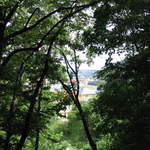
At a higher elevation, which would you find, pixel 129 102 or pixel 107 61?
pixel 107 61

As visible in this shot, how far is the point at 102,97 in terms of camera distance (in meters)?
8.87

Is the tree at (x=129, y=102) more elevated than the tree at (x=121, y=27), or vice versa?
the tree at (x=121, y=27)

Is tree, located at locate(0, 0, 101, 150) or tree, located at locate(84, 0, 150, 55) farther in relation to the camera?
tree, located at locate(0, 0, 101, 150)

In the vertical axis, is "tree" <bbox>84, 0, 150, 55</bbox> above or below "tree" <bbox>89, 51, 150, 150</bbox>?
above

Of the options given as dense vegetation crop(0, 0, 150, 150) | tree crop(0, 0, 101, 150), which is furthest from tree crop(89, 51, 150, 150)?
tree crop(0, 0, 101, 150)

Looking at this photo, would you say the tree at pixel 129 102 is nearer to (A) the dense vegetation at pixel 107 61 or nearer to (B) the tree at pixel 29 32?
(A) the dense vegetation at pixel 107 61

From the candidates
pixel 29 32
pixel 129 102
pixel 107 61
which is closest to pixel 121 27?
pixel 107 61

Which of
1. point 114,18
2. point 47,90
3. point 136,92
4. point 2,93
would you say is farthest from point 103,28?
point 47,90

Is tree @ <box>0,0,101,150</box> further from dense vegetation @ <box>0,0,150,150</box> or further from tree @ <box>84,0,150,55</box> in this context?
tree @ <box>84,0,150,55</box>

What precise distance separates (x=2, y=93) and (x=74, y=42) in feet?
16.2

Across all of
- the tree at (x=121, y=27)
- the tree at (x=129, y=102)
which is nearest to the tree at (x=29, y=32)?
the tree at (x=121, y=27)

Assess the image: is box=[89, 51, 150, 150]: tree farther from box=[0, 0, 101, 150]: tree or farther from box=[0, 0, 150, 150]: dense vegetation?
box=[0, 0, 101, 150]: tree

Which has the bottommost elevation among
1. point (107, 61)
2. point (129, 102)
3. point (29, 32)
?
point (129, 102)

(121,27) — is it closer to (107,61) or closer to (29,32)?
(107,61)
